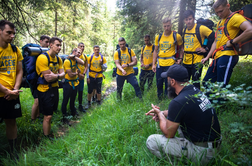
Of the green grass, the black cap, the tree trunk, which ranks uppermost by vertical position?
the tree trunk

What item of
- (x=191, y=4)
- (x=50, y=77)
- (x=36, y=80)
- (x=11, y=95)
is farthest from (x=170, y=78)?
(x=191, y=4)

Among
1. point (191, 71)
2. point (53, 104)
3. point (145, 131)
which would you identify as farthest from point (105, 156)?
point (191, 71)

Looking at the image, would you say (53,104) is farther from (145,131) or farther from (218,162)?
(218,162)

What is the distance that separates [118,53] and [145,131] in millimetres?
3085

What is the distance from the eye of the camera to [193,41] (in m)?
3.87

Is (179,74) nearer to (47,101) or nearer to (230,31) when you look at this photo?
(230,31)

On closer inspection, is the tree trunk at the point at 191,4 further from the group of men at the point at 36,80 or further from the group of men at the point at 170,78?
the group of men at the point at 36,80

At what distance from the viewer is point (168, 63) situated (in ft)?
13.9

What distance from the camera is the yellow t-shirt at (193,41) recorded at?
3.79m

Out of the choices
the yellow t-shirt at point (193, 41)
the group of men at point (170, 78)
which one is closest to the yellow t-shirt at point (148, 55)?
the group of men at point (170, 78)

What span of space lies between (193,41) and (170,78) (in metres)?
2.20

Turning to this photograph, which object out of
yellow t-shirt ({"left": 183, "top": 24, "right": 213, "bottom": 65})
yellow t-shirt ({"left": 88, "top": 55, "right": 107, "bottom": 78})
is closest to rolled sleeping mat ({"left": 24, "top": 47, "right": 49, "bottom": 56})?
yellow t-shirt ({"left": 88, "top": 55, "right": 107, "bottom": 78})

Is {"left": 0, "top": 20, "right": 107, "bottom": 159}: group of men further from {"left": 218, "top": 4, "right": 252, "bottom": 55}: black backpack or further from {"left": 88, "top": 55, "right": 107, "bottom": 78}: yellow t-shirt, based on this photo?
{"left": 218, "top": 4, "right": 252, "bottom": 55}: black backpack

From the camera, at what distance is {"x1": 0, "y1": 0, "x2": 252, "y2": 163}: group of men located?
6.22 feet
